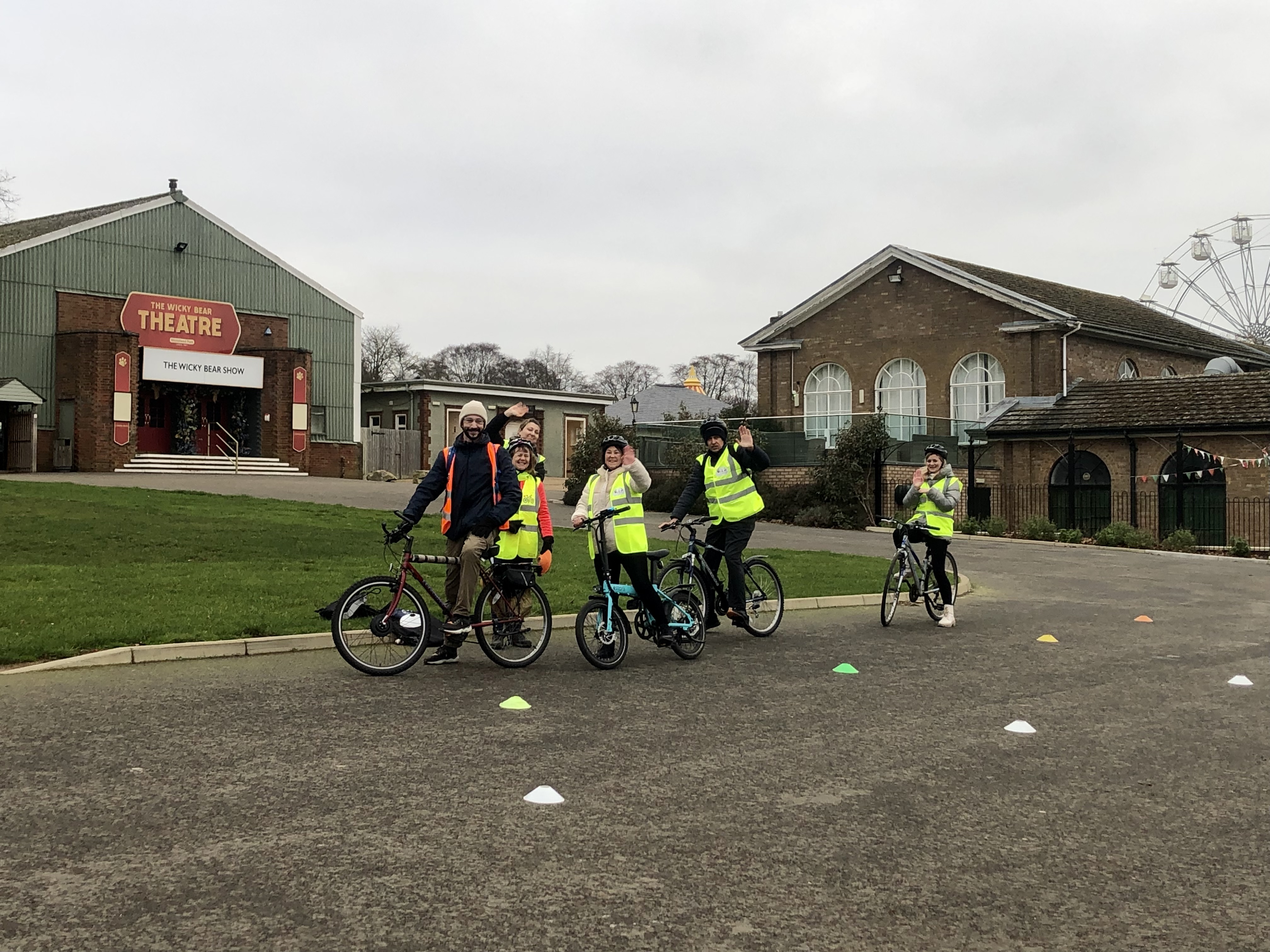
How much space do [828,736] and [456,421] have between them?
4815 centimetres

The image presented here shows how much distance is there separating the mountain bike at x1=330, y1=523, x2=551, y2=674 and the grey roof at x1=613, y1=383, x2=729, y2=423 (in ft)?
247

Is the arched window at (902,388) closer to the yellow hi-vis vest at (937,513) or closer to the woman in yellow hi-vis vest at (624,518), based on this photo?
the yellow hi-vis vest at (937,513)

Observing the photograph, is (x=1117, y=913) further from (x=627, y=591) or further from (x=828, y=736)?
(x=627, y=591)

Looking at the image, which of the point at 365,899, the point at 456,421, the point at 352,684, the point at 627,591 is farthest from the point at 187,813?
the point at 456,421

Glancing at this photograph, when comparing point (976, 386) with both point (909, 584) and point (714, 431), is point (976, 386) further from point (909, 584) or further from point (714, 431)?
point (714, 431)

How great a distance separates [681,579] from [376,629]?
276 cm

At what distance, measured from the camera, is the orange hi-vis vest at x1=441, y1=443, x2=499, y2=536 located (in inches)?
374

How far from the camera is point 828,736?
23.0 feet

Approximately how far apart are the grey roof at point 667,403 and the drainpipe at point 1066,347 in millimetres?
45901

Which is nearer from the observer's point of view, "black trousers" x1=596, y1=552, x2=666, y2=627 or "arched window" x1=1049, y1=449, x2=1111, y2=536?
"black trousers" x1=596, y1=552, x2=666, y2=627

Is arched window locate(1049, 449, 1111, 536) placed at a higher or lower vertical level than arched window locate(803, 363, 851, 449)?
lower

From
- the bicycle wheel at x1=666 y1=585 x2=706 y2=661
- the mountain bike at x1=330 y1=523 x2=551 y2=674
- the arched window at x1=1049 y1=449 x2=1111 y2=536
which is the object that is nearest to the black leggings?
the bicycle wheel at x1=666 y1=585 x2=706 y2=661

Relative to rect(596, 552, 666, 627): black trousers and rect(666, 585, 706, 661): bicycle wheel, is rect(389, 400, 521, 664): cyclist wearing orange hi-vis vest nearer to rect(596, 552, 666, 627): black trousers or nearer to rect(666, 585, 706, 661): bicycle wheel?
rect(596, 552, 666, 627): black trousers

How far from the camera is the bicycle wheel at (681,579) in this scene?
10406mm
